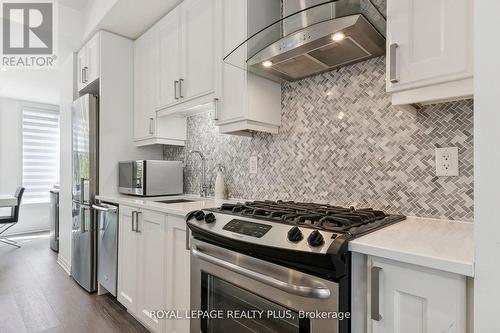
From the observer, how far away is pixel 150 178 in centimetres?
246

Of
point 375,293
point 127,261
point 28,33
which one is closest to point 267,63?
point 375,293

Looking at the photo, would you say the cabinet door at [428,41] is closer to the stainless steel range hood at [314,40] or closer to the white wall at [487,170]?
the stainless steel range hood at [314,40]

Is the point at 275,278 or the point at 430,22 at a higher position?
the point at 430,22

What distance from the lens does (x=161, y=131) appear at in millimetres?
2615

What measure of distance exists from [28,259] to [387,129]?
447cm

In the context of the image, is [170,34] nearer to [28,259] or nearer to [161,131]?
[161,131]

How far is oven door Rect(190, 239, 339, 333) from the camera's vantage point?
37.5 inches

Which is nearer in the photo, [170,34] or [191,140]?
[170,34]

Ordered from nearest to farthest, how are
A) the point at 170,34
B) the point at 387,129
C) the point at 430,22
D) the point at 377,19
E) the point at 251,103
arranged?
the point at 430,22 → the point at 377,19 → the point at 387,129 → the point at 251,103 → the point at 170,34

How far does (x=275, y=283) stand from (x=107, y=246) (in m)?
1.97

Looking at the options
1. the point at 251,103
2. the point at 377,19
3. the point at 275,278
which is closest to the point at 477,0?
the point at 377,19

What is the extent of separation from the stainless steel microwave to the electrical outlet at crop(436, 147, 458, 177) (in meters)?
2.08

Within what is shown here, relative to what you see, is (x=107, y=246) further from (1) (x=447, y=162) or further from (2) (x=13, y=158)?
(2) (x=13, y=158)

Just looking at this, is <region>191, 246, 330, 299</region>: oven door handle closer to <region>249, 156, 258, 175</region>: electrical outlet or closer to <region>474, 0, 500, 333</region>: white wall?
<region>474, 0, 500, 333</region>: white wall
